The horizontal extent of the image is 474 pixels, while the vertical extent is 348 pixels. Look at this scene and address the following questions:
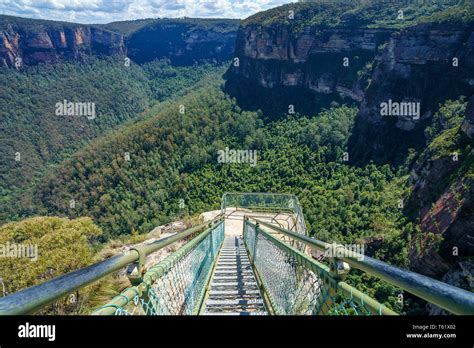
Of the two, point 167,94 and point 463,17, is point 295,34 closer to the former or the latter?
point 463,17

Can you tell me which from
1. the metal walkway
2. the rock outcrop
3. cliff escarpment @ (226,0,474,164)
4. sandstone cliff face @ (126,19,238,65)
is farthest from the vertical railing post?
sandstone cliff face @ (126,19,238,65)

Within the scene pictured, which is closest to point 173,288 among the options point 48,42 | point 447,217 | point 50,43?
point 447,217

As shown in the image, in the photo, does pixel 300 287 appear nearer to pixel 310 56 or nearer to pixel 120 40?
pixel 310 56

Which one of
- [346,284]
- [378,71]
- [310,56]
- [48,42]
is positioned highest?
[48,42]

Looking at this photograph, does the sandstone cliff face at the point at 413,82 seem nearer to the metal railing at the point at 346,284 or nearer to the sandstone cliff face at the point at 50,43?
the metal railing at the point at 346,284

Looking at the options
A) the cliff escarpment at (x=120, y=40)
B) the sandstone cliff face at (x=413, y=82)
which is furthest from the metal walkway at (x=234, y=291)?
the cliff escarpment at (x=120, y=40)

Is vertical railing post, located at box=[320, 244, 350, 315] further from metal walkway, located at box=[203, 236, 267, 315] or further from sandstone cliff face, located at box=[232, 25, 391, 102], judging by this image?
sandstone cliff face, located at box=[232, 25, 391, 102]
